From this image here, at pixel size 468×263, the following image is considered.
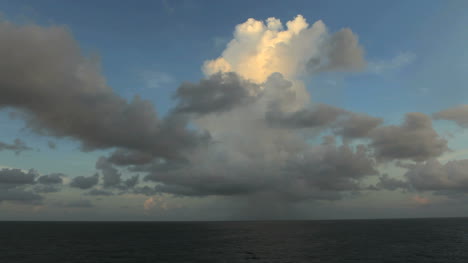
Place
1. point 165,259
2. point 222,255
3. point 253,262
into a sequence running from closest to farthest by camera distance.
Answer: point 253,262 → point 165,259 → point 222,255

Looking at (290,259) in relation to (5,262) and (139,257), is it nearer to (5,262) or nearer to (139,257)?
(139,257)

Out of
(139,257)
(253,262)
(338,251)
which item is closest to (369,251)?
(338,251)

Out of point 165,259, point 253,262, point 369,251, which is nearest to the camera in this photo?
point 253,262

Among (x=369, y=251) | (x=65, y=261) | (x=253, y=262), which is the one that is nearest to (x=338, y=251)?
(x=369, y=251)

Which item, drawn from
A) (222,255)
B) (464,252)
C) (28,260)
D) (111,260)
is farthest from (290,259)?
(28,260)

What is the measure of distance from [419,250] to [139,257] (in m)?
101

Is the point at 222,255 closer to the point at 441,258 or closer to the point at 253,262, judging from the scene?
the point at 253,262

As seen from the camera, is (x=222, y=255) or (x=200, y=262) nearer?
(x=200, y=262)

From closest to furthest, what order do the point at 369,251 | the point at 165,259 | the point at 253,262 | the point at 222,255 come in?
1. the point at 253,262
2. the point at 165,259
3. the point at 222,255
4. the point at 369,251

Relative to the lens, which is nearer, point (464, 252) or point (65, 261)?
point (65, 261)

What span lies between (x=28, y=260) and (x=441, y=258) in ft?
426

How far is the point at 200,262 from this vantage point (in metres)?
90.6

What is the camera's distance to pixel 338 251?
112938 millimetres

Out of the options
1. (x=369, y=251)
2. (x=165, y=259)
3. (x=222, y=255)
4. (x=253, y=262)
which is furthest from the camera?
(x=369, y=251)
